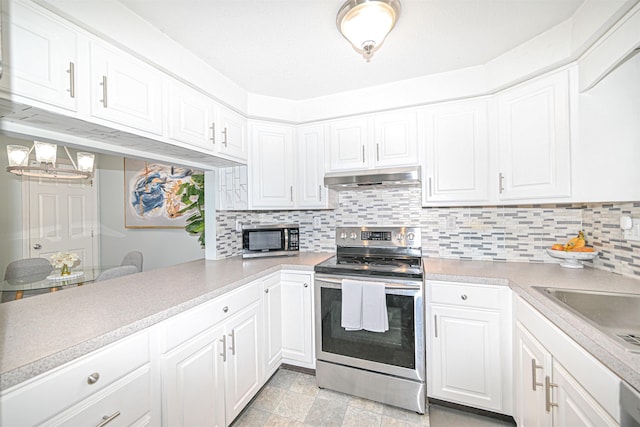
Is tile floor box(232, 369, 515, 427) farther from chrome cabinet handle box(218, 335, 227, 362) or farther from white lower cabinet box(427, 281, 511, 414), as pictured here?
chrome cabinet handle box(218, 335, 227, 362)

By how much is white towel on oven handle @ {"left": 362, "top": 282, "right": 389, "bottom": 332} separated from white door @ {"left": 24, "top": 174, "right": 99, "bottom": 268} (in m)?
3.63

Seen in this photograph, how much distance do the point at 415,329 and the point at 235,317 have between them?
1134mm

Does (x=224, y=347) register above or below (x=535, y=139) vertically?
below

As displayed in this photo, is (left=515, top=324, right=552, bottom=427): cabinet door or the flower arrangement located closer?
(left=515, top=324, right=552, bottom=427): cabinet door

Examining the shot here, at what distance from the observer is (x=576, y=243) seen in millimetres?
1789

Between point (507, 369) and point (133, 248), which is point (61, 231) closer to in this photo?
point (133, 248)

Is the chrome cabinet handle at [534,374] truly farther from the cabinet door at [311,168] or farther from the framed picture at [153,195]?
the framed picture at [153,195]

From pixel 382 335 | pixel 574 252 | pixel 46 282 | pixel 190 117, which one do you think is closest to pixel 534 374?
pixel 382 335

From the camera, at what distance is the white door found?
3.01 metres

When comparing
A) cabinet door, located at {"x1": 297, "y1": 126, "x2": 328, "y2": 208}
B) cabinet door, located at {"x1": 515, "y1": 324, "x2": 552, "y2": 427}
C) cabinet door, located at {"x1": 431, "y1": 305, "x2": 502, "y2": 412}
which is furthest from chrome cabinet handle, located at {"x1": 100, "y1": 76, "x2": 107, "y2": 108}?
cabinet door, located at {"x1": 515, "y1": 324, "x2": 552, "y2": 427}

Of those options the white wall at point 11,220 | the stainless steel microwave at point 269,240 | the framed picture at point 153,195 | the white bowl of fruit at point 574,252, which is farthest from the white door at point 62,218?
the white bowl of fruit at point 574,252

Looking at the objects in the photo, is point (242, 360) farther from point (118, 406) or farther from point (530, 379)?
point (530, 379)

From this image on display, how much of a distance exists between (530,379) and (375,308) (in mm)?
839

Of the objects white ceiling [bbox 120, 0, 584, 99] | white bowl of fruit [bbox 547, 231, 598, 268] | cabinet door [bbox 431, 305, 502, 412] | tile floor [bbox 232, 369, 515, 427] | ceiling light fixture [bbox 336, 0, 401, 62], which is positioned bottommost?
tile floor [bbox 232, 369, 515, 427]
